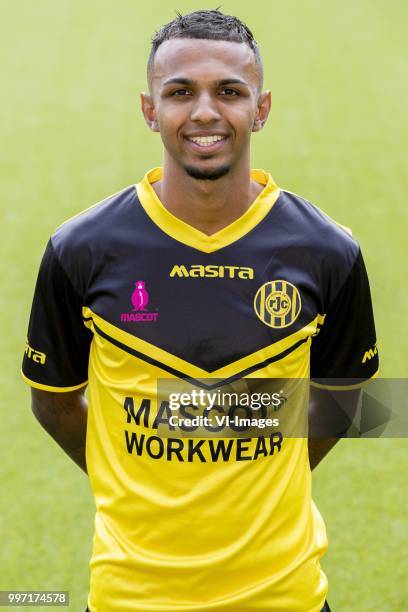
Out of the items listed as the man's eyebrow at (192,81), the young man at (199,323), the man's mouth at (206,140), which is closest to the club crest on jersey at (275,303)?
the young man at (199,323)

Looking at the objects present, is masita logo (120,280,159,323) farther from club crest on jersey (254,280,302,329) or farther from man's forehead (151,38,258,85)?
→ man's forehead (151,38,258,85)

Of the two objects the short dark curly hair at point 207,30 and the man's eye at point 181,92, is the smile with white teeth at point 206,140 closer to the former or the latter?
the man's eye at point 181,92

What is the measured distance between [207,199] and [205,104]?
0.86 ft

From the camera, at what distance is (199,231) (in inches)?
116

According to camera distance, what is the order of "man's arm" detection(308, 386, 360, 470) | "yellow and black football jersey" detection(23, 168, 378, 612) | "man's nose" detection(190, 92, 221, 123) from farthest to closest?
"man's arm" detection(308, 386, 360, 470), "yellow and black football jersey" detection(23, 168, 378, 612), "man's nose" detection(190, 92, 221, 123)

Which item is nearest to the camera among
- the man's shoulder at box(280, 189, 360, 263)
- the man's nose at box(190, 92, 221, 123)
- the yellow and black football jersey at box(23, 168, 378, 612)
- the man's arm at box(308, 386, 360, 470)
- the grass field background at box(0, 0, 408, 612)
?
the man's nose at box(190, 92, 221, 123)

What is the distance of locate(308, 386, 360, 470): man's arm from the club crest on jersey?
0.55 meters

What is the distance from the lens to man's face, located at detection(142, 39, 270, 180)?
9.20ft

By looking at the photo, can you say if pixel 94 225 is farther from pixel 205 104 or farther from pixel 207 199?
pixel 205 104

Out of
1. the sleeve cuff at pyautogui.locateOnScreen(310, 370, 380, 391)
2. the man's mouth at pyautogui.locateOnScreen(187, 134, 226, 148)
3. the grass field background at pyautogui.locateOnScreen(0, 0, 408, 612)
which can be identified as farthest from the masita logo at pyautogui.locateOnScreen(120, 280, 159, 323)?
the grass field background at pyautogui.locateOnScreen(0, 0, 408, 612)

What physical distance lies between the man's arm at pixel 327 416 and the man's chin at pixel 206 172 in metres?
0.88

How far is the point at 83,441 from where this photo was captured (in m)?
3.57

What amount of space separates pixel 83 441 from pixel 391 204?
6.54m

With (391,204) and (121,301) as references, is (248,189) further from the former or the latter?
(391,204)
